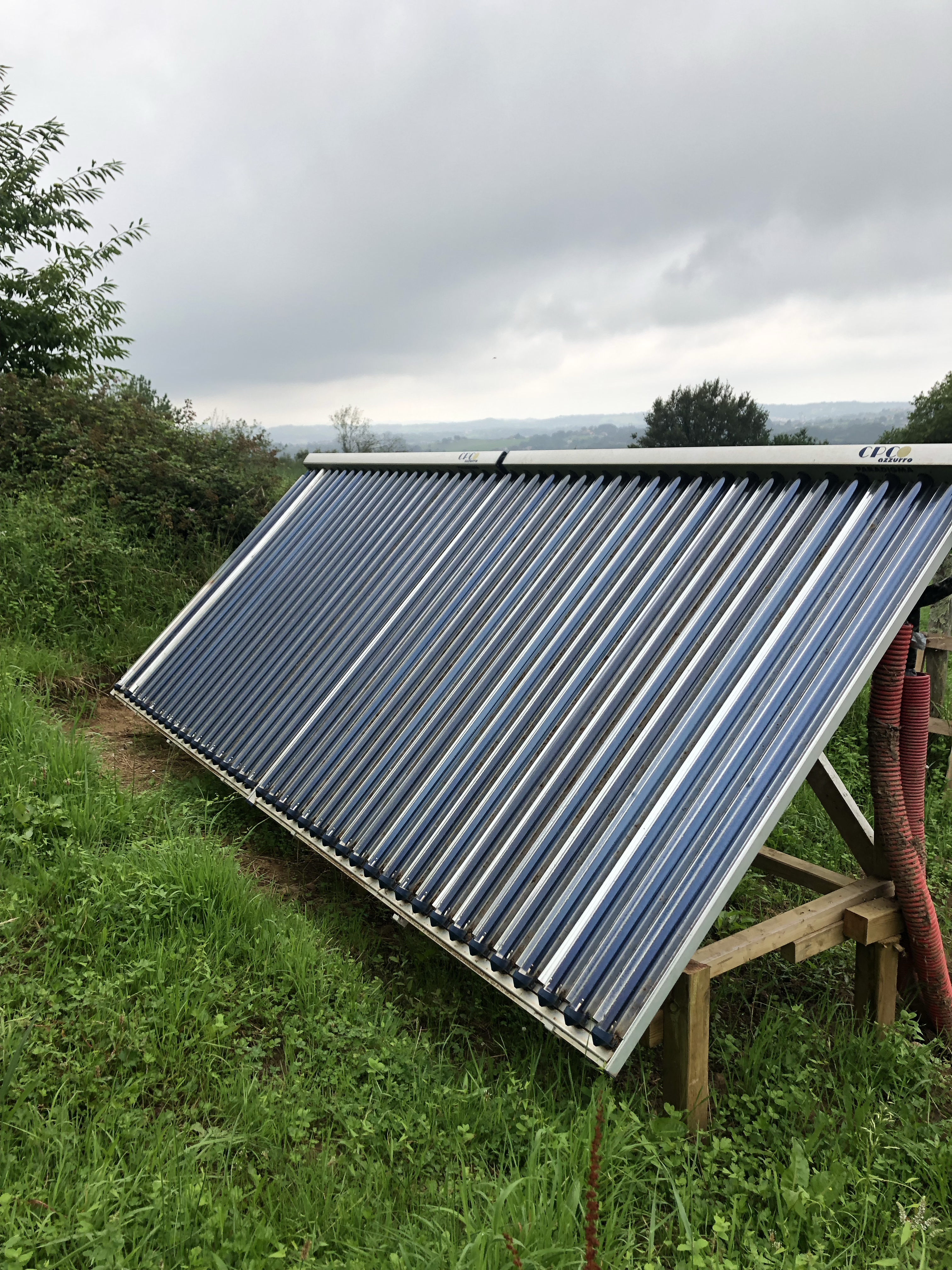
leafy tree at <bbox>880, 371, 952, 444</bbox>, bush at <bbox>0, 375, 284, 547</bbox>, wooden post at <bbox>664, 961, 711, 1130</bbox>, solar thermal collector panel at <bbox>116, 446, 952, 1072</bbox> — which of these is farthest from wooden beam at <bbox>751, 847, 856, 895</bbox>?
leafy tree at <bbox>880, 371, 952, 444</bbox>

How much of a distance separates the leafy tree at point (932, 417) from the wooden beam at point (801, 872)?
45.9 meters

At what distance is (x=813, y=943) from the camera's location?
3363 mm

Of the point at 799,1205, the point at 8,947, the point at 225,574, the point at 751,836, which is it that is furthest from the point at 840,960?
the point at 225,574

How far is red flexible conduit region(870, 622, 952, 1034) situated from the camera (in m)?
3.38

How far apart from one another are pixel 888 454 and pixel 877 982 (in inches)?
A: 79.8

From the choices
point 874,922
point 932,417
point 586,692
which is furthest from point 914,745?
point 932,417

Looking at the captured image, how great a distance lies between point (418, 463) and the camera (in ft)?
18.0

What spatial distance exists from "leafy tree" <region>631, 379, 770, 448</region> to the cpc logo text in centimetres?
5486

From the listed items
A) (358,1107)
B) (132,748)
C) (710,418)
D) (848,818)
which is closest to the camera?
(358,1107)

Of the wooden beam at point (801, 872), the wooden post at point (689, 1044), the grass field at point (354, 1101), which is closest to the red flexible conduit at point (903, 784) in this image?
the wooden beam at point (801, 872)

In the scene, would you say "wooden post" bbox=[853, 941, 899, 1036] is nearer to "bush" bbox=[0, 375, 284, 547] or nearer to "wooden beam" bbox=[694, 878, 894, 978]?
"wooden beam" bbox=[694, 878, 894, 978]

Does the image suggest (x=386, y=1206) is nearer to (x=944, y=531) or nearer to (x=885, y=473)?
(x=944, y=531)

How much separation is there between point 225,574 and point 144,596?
8.70 ft

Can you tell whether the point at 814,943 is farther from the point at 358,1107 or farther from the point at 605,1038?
the point at 358,1107
